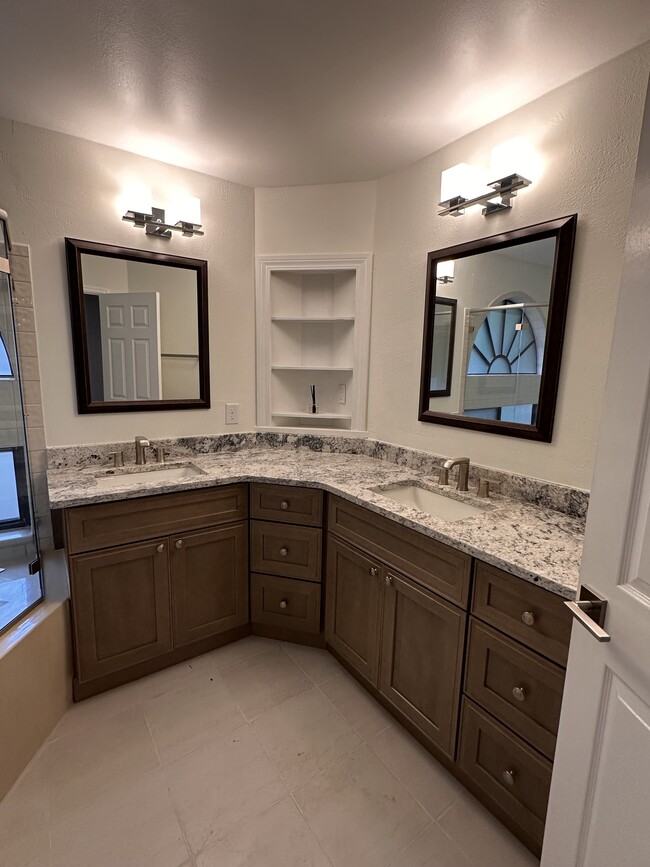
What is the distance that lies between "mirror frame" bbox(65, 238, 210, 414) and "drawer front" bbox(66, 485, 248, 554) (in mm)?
619

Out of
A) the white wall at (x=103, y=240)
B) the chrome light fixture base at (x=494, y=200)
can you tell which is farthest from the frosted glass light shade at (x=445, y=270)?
the white wall at (x=103, y=240)

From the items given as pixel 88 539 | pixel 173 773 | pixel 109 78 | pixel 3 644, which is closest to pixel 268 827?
pixel 173 773

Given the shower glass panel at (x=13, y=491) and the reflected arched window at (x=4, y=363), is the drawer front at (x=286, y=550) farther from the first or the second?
the reflected arched window at (x=4, y=363)

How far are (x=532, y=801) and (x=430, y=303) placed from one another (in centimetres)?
187

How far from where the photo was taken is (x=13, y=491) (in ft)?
5.33

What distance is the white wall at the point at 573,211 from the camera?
1.38m

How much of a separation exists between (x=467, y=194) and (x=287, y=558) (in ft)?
5.91

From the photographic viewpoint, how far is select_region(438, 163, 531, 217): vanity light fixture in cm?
165

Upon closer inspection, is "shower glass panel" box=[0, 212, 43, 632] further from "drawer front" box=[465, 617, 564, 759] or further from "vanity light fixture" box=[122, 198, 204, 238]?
"drawer front" box=[465, 617, 564, 759]

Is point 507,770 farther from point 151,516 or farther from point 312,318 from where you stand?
point 312,318

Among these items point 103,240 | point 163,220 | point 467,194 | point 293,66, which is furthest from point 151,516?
point 467,194

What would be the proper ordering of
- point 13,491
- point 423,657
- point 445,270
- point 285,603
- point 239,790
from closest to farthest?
point 239,790, point 423,657, point 13,491, point 445,270, point 285,603

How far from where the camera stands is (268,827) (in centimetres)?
131

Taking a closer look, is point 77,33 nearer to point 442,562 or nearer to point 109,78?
point 109,78
